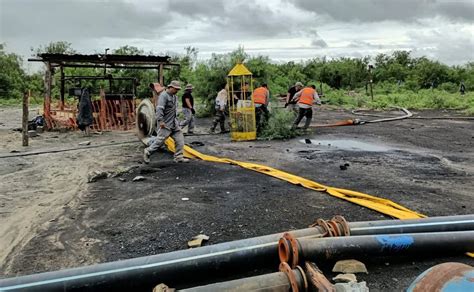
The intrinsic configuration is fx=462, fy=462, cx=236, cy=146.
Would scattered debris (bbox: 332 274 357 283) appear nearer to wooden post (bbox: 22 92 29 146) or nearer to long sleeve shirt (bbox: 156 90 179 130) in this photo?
long sleeve shirt (bbox: 156 90 179 130)

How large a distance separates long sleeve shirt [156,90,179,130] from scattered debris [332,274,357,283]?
20.8ft

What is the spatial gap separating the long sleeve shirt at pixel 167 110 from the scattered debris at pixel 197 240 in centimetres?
484

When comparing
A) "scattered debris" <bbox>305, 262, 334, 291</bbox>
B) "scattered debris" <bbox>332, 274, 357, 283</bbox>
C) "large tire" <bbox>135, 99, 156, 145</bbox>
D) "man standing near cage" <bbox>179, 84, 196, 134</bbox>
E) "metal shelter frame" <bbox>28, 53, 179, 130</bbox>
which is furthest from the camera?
"metal shelter frame" <bbox>28, 53, 179, 130</bbox>

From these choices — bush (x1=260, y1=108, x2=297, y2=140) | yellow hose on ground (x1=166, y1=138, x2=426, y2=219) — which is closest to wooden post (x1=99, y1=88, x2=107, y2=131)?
bush (x1=260, y1=108, x2=297, y2=140)

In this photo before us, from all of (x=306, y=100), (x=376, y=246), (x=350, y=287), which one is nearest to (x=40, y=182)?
(x=376, y=246)

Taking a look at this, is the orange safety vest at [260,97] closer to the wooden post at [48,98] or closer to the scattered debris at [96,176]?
the scattered debris at [96,176]

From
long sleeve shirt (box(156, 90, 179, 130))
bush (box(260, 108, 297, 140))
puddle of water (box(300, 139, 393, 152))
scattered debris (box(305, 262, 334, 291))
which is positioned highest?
long sleeve shirt (box(156, 90, 179, 130))

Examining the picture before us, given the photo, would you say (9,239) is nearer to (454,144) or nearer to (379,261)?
(379,261)

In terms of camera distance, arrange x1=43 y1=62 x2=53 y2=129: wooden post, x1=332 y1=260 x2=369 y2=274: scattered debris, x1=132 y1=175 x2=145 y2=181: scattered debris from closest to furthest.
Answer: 1. x1=332 y1=260 x2=369 y2=274: scattered debris
2. x1=132 y1=175 x2=145 y2=181: scattered debris
3. x1=43 y1=62 x2=53 y2=129: wooden post

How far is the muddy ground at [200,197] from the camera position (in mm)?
4891

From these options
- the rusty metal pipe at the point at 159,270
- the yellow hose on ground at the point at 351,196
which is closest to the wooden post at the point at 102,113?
the yellow hose on ground at the point at 351,196

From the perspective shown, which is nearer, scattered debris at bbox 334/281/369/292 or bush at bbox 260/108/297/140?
scattered debris at bbox 334/281/369/292

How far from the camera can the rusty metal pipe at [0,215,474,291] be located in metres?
3.59

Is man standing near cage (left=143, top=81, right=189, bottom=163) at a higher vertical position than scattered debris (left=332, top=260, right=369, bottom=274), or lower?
higher
